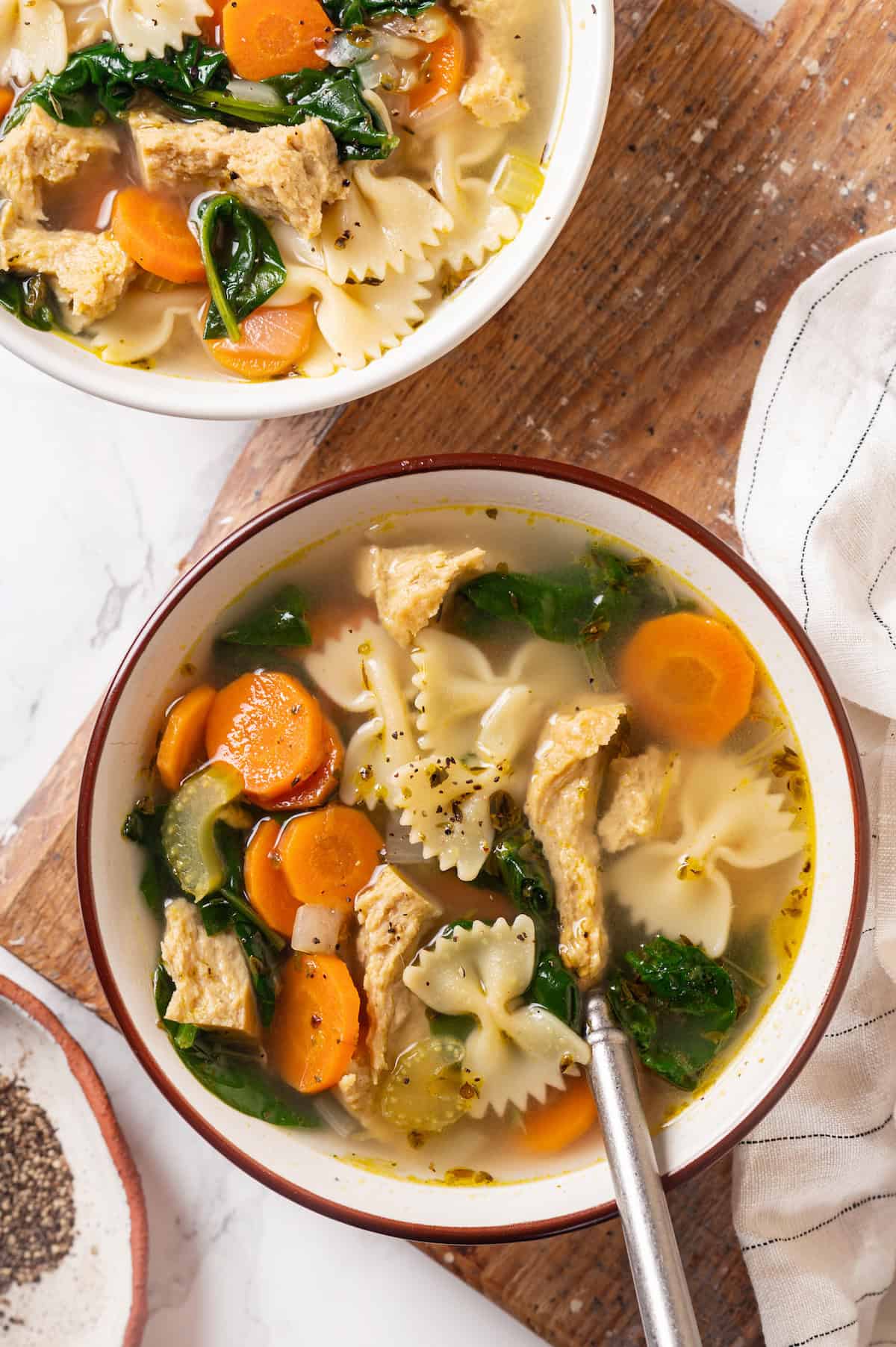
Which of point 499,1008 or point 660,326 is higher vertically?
point 660,326

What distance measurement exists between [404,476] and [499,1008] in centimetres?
113

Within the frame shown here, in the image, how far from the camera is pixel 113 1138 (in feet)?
9.43

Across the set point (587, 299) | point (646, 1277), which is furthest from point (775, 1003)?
point (587, 299)

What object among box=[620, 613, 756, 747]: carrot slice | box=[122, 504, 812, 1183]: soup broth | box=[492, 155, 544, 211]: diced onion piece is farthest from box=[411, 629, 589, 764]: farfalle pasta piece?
box=[492, 155, 544, 211]: diced onion piece

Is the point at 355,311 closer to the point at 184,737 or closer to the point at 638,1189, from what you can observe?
the point at 184,737

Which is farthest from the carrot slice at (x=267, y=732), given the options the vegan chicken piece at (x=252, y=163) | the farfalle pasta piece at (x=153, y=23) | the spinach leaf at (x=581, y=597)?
the farfalle pasta piece at (x=153, y=23)

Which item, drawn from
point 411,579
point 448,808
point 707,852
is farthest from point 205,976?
point 707,852

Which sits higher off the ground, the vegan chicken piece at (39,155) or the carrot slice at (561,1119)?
the vegan chicken piece at (39,155)

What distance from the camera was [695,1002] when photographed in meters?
2.58

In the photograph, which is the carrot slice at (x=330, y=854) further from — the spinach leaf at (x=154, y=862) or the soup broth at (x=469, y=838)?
the spinach leaf at (x=154, y=862)

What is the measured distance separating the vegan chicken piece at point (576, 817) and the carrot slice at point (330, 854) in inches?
14.5

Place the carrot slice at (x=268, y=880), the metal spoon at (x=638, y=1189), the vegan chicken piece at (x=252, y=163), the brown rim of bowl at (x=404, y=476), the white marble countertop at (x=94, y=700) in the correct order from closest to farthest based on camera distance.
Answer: the metal spoon at (x=638, y=1189) < the brown rim of bowl at (x=404, y=476) < the vegan chicken piece at (x=252, y=163) < the carrot slice at (x=268, y=880) < the white marble countertop at (x=94, y=700)

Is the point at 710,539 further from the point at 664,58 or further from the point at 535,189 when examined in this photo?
the point at 664,58

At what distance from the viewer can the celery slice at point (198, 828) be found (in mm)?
2590
